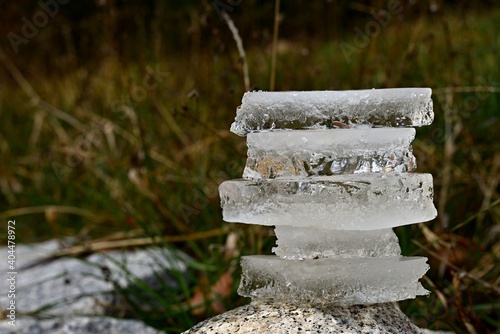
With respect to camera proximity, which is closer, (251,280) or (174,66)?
(251,280)

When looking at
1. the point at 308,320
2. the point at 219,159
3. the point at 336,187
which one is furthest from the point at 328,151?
the point at 219,159

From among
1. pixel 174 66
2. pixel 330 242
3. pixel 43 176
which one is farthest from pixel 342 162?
pixel 174 66

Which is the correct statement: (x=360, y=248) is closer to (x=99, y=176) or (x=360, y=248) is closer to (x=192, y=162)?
(x=192, y=162)

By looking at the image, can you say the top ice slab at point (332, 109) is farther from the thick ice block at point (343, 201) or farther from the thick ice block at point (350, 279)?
the thick ice block at point (350, 279)

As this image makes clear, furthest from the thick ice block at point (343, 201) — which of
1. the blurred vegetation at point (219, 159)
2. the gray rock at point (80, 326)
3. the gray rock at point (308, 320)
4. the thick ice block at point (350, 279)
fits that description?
the gray rock at point (80, 326)

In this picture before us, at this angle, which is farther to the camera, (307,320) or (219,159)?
(219,159)

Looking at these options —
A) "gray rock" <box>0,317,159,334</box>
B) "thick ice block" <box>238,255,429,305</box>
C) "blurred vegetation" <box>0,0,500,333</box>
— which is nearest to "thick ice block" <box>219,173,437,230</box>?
"thick ice block" <box>238,255,429,305</box>

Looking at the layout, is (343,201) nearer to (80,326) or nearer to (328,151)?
A: (328,151)
